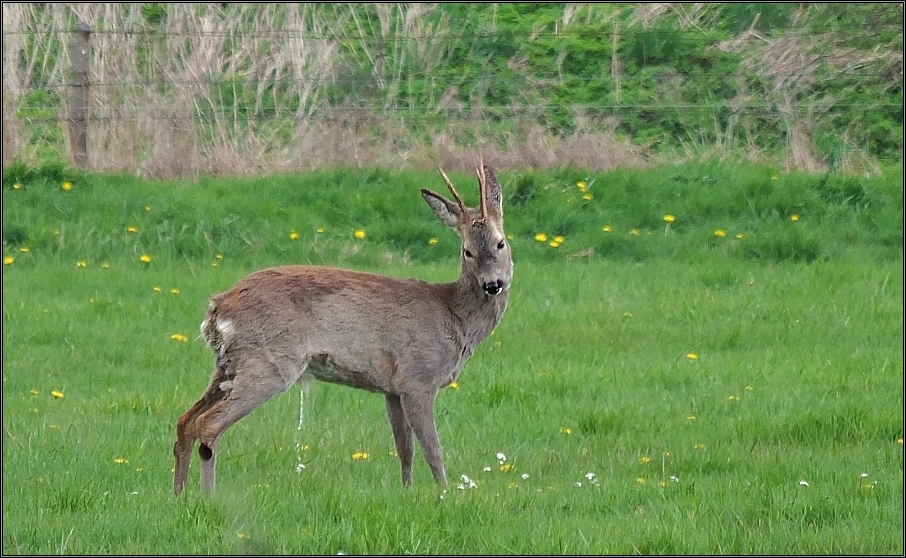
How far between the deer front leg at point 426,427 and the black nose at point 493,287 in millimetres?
552

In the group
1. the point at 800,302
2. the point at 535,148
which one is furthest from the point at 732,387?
the point at 535,148

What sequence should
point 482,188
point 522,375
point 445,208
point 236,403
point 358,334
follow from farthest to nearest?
point 522,375, point 445,208, point 482,188, point 358,334, point 236,403

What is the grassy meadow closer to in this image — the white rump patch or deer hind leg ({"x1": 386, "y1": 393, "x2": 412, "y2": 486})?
deer hind leg ({"x1": 386, "y1": 393, "x2": 412, "y2": 486})

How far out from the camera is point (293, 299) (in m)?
5.91

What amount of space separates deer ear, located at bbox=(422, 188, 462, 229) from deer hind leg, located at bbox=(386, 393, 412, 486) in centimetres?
89

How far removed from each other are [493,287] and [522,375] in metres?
1.91

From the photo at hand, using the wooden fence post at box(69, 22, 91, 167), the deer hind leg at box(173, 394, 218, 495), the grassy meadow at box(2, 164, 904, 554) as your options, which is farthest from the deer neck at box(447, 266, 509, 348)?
the wooden fence post at box(69, 22, 91, 167)

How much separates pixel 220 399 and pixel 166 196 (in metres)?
6.87

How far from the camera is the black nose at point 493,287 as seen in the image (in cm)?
619

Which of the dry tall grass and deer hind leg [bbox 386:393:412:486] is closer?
deer hind leg [bbox 386:393:412:486]

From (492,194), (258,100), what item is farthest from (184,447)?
(258,100)

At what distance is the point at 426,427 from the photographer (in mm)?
5969

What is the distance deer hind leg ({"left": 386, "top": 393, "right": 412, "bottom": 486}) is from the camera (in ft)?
19.8

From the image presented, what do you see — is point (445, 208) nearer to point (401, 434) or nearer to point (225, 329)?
point (401, 434)
